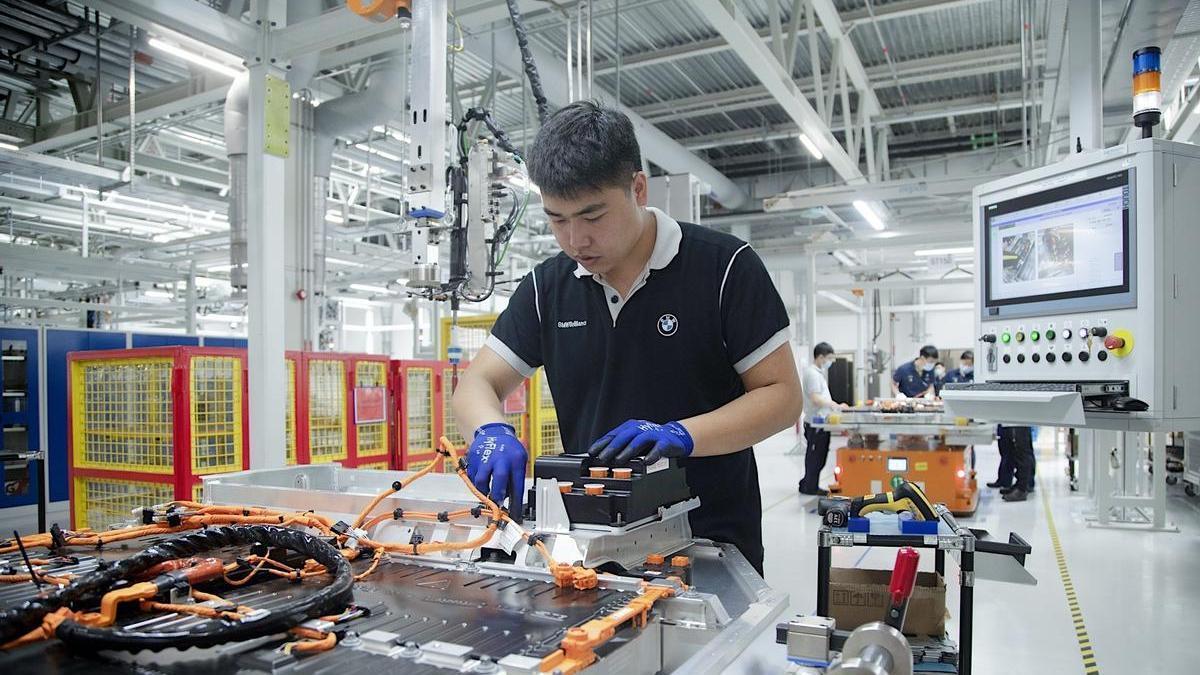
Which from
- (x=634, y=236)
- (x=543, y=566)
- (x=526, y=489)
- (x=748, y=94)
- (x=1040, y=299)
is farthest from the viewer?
(x=748, y=94)

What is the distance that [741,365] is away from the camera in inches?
61.8

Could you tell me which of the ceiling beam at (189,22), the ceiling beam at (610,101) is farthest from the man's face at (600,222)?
the ceiling beam at (610,101)

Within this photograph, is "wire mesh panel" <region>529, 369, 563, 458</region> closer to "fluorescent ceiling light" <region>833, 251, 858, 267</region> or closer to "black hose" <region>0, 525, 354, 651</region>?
"black hose" <region>0, 525, 354, 651</region>

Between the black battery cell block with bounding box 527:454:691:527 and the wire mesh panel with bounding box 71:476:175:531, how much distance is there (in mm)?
3408

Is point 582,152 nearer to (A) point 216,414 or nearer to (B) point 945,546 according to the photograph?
(B) point 945,546

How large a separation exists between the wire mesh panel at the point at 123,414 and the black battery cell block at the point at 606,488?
3.24 meters

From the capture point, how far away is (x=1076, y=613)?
3.87m

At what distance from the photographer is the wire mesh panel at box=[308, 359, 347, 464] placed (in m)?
4.60

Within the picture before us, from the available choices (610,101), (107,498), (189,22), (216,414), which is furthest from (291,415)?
(610,101)

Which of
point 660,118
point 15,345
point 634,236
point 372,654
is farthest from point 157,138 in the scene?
point 372,654

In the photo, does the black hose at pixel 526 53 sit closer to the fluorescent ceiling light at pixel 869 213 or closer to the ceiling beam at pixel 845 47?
the ceiling beam at pixel 845 47

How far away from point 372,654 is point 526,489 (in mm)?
631

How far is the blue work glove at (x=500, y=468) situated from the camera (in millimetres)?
1318

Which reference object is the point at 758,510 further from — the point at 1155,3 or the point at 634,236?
the point at 1155,3
